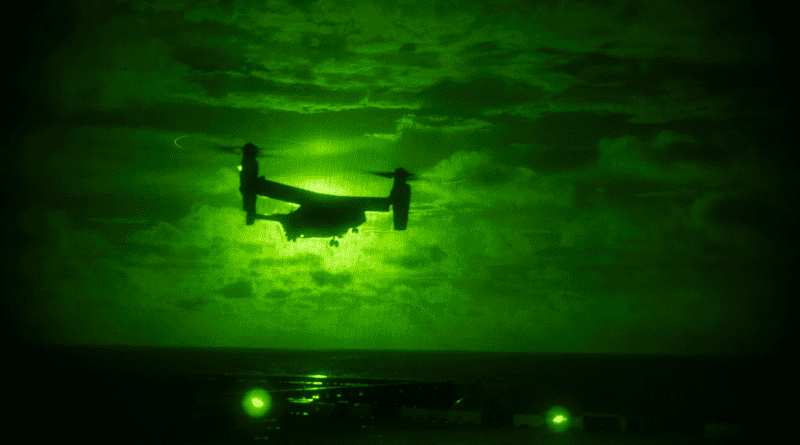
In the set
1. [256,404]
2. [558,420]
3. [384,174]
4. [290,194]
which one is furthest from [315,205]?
[256,404]

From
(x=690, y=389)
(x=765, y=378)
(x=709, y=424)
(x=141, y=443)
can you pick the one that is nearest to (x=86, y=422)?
(x=141, y=443)

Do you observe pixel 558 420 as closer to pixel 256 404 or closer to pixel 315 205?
pixel 256 404

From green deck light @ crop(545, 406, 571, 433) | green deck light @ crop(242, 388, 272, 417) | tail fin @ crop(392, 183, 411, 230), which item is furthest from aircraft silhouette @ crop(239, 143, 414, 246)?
green deck light @ crop(242, 388, 272, 417)

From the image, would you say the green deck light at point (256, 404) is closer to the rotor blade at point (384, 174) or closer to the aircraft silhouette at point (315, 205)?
the aircraft silhouette at point (315, 205)

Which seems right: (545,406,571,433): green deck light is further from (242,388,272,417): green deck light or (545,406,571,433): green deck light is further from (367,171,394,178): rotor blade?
(367,171,394,178): rotor blade

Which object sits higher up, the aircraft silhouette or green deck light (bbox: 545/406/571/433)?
the aircraft silhouette

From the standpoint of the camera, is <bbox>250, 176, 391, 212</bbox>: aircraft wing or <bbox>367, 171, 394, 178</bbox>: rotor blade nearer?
<bbox>250, 176, 391, 212</bbox>: aircraft wing

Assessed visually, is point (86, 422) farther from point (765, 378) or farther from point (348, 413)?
point (765, 378)

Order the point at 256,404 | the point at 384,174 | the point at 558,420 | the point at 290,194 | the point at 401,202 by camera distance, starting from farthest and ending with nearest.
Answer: the point at 256,404 < the point at 558,420 < the point at 401,202 < the point at 384,174 < the point at 290,194
